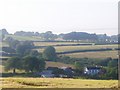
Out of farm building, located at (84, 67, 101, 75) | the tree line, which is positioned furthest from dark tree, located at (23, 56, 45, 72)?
the tree line

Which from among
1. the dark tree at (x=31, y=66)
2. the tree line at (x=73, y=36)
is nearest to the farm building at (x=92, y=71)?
Result: the dark tree at (x=31, y=66)

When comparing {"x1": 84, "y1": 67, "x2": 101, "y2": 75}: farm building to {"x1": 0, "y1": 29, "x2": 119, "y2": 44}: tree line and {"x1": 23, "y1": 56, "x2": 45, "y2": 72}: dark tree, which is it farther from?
{"x1": 0, "y1": 29, "x2": 119, "y2": 44}: tree line

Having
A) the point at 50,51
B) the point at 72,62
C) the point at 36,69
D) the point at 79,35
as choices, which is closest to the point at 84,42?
the point at 79,35

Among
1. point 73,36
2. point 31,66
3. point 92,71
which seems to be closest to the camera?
point 31,66

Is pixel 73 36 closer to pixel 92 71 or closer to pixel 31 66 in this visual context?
pixel 92 71

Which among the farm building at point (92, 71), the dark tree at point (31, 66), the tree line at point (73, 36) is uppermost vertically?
the tree line at point (73, 36)

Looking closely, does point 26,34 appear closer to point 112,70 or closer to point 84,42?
point 84,42

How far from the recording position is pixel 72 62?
2497 cm

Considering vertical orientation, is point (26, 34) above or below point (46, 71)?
above

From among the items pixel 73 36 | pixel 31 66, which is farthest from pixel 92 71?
pixel 73 36

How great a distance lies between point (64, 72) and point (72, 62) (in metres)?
4.83

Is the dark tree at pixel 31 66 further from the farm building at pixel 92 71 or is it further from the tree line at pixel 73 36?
the tree line at pixel 73 36

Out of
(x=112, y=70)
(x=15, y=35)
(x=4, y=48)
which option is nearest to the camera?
(x=112, y=70)

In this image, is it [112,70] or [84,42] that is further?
[84,42]
